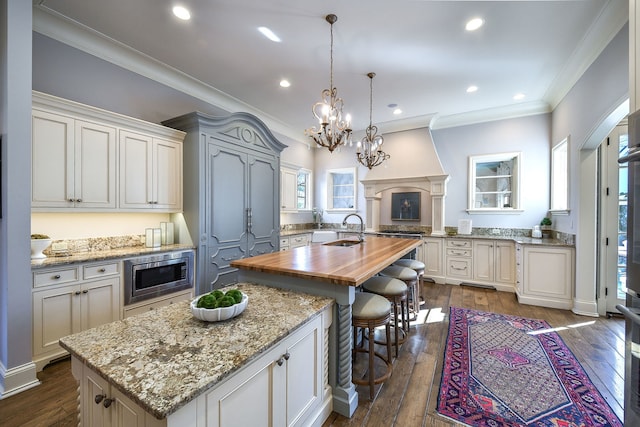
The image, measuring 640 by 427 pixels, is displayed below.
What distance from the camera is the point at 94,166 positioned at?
8.54 feet

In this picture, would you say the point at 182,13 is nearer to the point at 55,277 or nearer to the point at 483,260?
the point at 55,277

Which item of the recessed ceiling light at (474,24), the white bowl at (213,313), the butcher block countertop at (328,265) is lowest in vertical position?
the white bowl at (213,313)

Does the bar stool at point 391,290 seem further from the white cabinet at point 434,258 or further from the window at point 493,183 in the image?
the window at point 493,183

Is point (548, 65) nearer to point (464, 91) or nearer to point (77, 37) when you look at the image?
point (464, 91)

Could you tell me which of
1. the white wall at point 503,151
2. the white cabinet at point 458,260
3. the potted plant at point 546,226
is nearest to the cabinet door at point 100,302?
the white cabinet at point 458,260

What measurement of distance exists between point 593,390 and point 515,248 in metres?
2.74

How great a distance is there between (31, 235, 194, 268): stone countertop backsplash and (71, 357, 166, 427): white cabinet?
1.63 m

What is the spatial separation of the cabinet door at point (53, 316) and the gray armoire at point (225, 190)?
113 cm

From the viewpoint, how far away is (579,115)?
11.1 ft

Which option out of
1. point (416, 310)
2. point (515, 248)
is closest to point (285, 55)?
point (416, 310)

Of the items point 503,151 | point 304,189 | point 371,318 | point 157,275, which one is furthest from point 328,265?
point 304,189

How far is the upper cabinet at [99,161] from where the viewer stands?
2.29 meters

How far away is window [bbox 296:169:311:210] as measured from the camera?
6504 mm

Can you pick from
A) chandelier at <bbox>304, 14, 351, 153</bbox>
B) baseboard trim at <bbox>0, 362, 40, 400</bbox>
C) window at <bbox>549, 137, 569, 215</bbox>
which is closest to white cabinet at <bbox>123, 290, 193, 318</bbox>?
baseboard trim at <bbox>0, 362, 40, 400</bbox>
